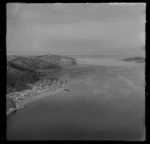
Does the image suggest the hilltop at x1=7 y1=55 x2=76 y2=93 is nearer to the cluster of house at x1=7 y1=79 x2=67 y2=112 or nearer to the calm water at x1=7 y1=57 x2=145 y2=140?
the cluster of house at x1=7 y1=79 x2=67 y2=112

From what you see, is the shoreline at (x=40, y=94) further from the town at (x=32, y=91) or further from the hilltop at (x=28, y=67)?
the hilltop at (x=28, y=67)

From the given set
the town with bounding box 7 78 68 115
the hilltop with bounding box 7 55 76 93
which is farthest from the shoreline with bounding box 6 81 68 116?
the hilltop with bounding box 7 55 76 93

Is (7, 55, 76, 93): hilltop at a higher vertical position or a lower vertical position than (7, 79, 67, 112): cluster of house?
higher

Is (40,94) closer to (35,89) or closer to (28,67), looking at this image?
(35,89)

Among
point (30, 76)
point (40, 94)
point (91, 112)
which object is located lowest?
point (91, 112)

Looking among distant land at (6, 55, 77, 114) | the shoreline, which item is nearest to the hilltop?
distant land at (6, 55, 77, 114)

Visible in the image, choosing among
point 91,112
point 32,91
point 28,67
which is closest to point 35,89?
point 32,91

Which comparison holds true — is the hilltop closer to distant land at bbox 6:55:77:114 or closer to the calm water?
distant land at bbox 6:55:77:114

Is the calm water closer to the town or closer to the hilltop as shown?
the town

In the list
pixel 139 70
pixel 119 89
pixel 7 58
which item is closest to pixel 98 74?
pixel 119 89
